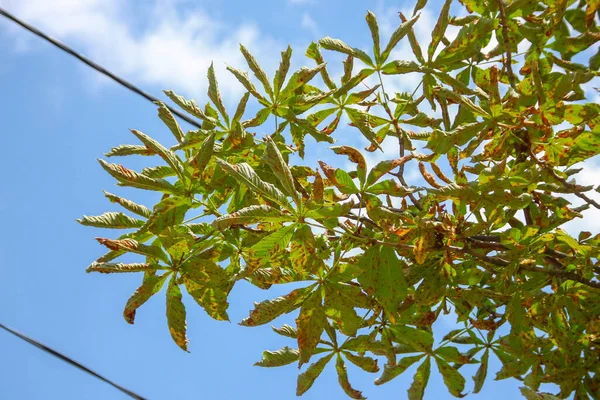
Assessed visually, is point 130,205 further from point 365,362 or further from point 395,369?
point 395,369

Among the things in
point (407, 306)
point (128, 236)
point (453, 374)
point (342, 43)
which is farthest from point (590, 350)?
point (128, 236)

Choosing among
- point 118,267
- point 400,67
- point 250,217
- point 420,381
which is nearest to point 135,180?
point 118,267

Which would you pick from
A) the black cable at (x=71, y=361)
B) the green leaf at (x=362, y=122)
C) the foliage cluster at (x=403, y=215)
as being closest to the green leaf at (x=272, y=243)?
the foliage cluster at (x=403, y=215)

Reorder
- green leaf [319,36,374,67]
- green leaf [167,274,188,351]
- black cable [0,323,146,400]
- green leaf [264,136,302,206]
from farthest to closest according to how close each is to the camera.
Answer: black cable [0,323,146,400]
green leaf [319,36,374,67]
green leaf [167,274,188,351]
green leaf [264,136,302,206]

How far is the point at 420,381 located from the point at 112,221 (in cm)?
98

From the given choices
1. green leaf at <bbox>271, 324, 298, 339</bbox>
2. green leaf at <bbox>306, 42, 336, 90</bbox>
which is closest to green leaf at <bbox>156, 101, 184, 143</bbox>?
green leaf at <bbox>306, 42, 336, 90</bbox>

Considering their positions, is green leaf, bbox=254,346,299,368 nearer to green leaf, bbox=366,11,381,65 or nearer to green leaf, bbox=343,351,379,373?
green leaf, bbox=343,351,379,373

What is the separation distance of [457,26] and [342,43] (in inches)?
18.2

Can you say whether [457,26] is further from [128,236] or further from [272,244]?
[128,236]

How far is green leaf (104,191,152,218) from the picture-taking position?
154 cm

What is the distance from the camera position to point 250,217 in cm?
129

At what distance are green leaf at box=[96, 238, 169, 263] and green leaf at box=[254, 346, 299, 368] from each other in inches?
19.4

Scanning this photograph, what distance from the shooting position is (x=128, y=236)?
1.59 metres

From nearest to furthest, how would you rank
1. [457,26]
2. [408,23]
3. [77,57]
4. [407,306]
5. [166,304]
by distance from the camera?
[166,304] < [408,23] < [407,306] < [457,26] < [77,57]
